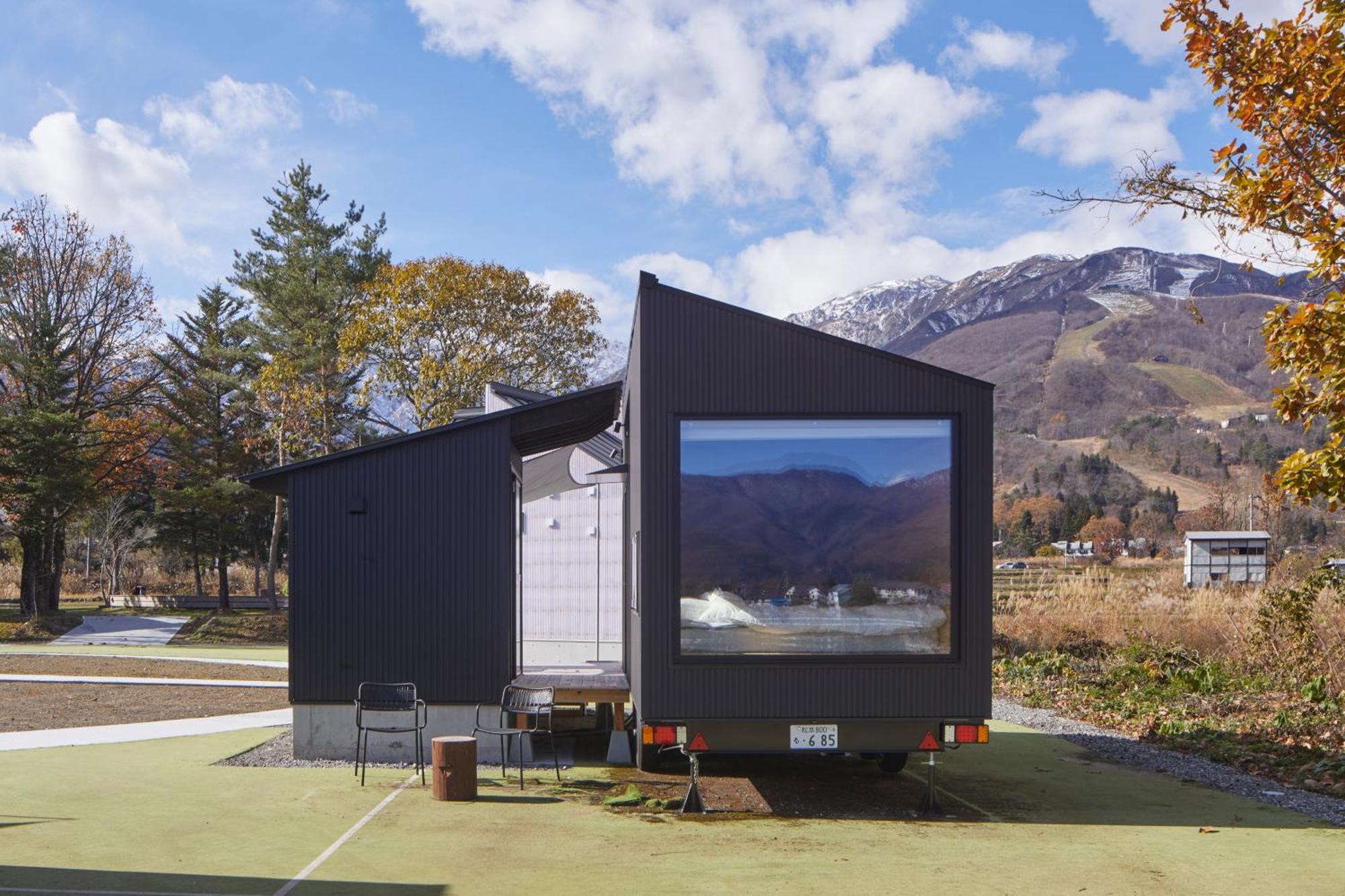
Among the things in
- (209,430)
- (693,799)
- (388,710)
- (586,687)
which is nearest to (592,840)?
(693,799)

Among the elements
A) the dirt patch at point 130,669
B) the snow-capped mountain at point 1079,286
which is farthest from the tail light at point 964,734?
the snow-capped mountain at point 1079,286

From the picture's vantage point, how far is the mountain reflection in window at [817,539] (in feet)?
27.3

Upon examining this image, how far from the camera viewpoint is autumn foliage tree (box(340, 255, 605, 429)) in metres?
31.4

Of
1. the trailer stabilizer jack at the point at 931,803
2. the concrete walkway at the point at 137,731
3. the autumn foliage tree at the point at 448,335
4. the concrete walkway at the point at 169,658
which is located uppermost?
the autumn foliage tree at the point at 448,335

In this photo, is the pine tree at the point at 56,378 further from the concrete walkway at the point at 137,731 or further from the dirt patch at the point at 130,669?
the concrete walkway at the point at 137,731

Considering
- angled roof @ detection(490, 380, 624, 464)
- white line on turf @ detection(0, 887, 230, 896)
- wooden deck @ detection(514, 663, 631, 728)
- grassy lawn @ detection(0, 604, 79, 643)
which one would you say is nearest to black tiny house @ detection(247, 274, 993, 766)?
wooden deck @ detection(514, 663, 631, 728)

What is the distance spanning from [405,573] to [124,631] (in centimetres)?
2187

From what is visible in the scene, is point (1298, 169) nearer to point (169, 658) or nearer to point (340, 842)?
point (340, 842)

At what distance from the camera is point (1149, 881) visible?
6734 mm

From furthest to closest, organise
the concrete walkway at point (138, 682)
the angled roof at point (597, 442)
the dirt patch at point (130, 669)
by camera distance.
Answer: the dirt patch at point (130, 669) → the concrete walkway at point (138, 682) → the angled roof at point (597, 442)

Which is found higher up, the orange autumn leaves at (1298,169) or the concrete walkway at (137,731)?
the orange autumn leaves at (1298,169)

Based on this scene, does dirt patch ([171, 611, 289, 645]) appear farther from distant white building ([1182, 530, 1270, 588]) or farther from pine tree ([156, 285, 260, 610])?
distant white building ([1182, 530, 1270, 588])

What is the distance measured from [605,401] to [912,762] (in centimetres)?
473

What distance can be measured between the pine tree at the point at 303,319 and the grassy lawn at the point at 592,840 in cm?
2401
